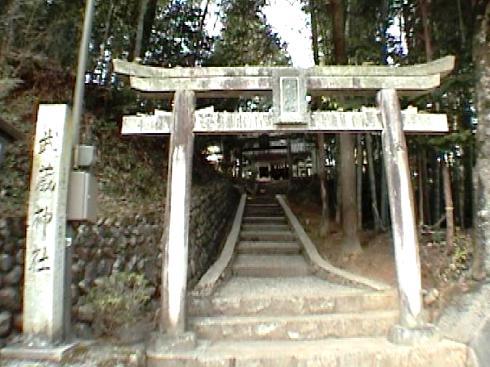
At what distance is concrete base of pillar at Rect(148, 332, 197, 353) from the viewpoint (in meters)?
4.72

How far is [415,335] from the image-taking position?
4918mm

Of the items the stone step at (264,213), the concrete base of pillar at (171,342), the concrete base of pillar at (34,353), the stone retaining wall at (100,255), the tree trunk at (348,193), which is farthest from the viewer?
the stone step at (264,213)

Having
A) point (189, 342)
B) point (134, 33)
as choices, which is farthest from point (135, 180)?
point (189, 342)

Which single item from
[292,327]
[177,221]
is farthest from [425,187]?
[177,221]

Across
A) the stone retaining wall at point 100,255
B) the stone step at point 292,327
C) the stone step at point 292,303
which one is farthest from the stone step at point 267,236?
the stone step at point 292,327

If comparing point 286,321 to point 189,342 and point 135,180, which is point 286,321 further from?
point 135,180

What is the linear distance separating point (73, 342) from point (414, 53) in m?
7.65

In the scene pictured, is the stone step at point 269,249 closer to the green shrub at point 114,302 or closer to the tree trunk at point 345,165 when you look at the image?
the tree trunk at point 345,165

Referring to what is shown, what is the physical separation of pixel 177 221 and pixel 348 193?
471 centimetres

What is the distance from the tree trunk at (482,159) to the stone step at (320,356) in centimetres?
127

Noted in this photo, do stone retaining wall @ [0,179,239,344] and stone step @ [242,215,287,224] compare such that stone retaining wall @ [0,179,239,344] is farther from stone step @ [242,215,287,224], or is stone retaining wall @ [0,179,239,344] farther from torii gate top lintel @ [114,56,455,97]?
stone step @ [242,215,287,224]

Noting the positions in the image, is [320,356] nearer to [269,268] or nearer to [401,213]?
[401,213]

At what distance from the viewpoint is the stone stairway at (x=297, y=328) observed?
4.74 meters

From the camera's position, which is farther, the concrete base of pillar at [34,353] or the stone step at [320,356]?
the stone step at [320,356]
